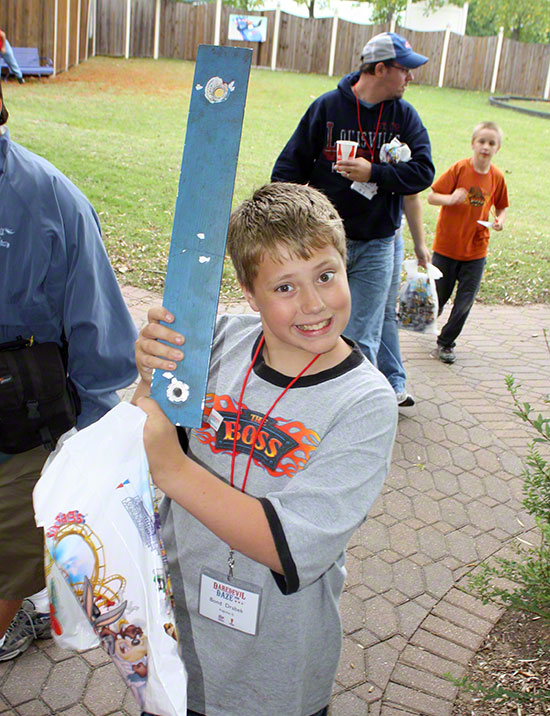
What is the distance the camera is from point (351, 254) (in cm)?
444

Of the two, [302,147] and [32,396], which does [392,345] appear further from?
[32,396]

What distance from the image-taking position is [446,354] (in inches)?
253

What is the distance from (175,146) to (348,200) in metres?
12.7

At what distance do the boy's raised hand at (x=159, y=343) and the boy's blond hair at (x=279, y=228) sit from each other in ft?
1.05

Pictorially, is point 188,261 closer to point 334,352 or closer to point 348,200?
point 334,352

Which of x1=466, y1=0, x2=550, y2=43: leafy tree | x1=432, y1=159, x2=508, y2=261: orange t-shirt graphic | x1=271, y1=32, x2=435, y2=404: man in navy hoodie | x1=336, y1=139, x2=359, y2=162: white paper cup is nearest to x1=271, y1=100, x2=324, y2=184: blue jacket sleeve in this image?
x1=271, y1=32, x2=435, y2=404: man in navy hoodie

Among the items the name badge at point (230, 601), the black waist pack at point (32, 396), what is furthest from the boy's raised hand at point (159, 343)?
the black waist pack at point (32, 396)

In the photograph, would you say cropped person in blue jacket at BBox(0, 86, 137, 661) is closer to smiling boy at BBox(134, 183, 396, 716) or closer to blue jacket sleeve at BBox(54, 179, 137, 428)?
blue jacket sleeve at BBox(54, 179, 137, 428)

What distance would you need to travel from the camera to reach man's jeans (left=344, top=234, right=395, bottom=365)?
174 inches

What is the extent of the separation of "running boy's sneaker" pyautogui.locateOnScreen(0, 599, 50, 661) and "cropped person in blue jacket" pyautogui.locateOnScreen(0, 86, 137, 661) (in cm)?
42

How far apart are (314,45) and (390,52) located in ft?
100

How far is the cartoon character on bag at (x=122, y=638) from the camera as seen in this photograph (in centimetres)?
135

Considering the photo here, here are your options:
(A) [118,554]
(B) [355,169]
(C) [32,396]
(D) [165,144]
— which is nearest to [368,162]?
(B) [355,169]

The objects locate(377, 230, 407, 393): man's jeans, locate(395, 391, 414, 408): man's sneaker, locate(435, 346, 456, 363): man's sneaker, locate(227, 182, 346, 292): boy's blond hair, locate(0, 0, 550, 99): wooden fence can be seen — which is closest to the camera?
locate(227, 182, 346, 292): boy's blond hair
